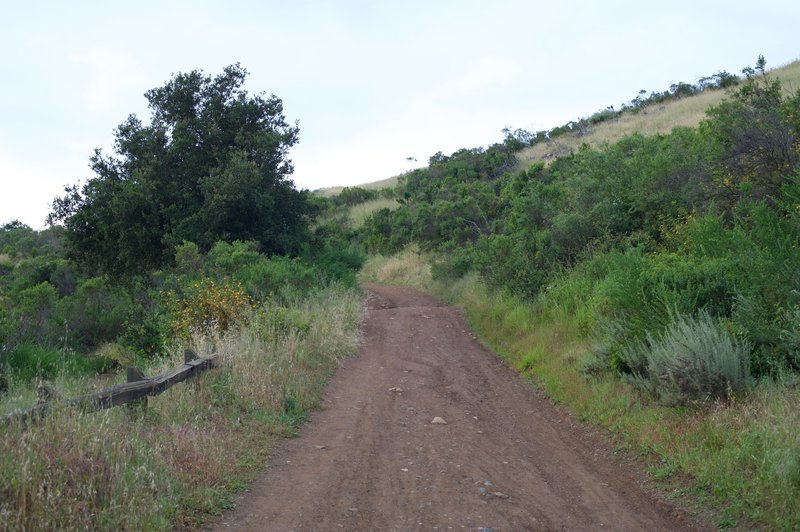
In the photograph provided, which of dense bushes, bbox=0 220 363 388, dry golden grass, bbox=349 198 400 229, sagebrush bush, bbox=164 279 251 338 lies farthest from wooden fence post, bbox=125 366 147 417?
dry golden grass, bbox=349 198 400 229

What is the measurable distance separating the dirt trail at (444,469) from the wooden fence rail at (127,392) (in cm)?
157

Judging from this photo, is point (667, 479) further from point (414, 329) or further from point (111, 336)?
point (111, 336)

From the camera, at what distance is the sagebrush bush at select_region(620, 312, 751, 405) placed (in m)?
8.38

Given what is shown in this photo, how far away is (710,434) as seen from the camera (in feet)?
25.1

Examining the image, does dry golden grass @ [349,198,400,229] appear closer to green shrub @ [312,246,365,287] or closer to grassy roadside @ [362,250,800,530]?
green shrub @ [312,246,365,287]

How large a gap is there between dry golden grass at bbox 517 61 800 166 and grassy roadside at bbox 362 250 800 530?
1209 inches

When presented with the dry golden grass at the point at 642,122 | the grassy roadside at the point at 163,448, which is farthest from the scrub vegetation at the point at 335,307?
the dry golden grass at the point at 642,122

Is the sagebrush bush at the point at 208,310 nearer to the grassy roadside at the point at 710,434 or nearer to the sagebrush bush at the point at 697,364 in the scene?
the grassy roadside at the point at 710,434

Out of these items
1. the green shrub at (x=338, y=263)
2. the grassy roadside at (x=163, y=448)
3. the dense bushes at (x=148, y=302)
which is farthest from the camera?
the green shrub at (x=338, y=263)

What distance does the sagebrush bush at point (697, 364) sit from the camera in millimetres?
8375

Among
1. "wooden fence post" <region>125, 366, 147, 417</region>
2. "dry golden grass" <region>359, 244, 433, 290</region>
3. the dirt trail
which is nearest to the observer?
the dirt trail

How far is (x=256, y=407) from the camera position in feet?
31.8

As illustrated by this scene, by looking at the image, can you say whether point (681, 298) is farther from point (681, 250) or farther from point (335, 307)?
point (335, 307)

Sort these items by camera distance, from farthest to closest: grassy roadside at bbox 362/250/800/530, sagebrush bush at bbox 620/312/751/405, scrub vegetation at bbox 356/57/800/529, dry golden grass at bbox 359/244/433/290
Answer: dry golden grass at bbox 359/244/433/290
sagebrush bush at bbox 620/312/751/405
scrub vegetation at bbox 356/57/800/529
grassy roadside at bbox 362/250/800/530
